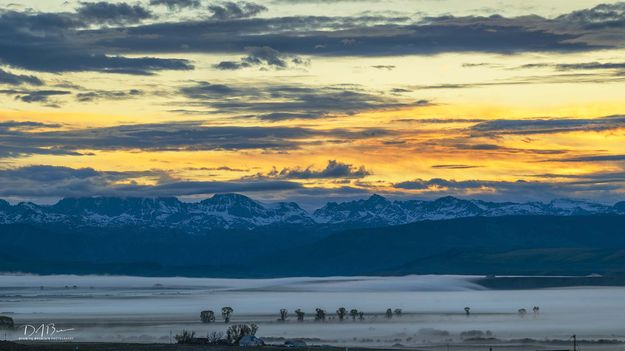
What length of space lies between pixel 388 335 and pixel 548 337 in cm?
2024

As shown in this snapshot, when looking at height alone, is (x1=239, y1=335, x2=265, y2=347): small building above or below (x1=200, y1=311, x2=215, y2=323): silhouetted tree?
below

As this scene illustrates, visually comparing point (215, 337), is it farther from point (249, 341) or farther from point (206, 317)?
point (206, 317)

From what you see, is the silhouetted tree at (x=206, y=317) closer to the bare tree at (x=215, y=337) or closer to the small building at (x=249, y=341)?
the bare tree at (x=215, y=337)

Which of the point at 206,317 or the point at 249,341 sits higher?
the point at 206,317

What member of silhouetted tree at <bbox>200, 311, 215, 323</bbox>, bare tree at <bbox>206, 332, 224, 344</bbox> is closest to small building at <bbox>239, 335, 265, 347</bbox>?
bare tree at <bbox>206, 332, 224, 344</bbox>

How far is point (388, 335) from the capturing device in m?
159

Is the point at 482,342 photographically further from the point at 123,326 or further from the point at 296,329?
the point at 123,326
